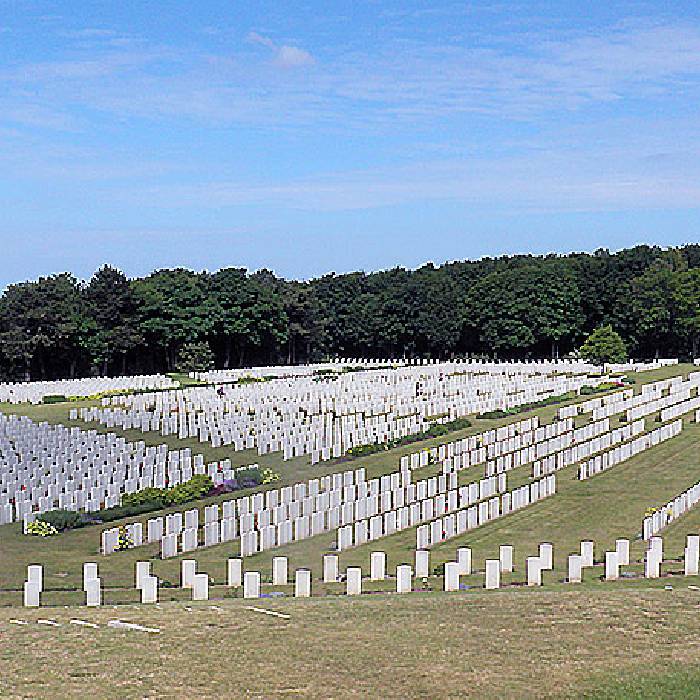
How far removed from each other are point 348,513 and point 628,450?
13205mm

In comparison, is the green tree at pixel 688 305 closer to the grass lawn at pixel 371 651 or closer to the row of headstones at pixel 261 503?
the row of headstones at pixel 261 503

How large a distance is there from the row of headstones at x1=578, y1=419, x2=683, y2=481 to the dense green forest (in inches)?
1935

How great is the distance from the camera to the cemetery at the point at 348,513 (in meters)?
13.1

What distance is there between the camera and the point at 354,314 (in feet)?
352

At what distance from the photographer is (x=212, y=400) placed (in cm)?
5066

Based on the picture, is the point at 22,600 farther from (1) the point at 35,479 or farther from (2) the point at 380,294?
(2) the point at 380,294

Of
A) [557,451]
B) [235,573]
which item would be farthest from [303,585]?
[557,451]

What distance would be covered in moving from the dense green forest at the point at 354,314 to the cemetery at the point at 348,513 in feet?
95.0

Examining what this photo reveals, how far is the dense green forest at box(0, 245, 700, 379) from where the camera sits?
79.8m

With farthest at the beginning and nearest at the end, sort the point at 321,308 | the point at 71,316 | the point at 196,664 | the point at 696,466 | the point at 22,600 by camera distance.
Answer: the point at 321,308 < the point at 71,316 < the point at 696,466 < the point at 22,600 < the point at 196,664

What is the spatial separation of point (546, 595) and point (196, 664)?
4.97 metres

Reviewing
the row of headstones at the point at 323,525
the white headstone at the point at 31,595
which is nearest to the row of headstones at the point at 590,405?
the row of headstones at the point at 323,525

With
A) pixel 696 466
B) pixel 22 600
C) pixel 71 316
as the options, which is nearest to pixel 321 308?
pixel 71 316

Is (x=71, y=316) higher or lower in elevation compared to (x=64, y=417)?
higher
